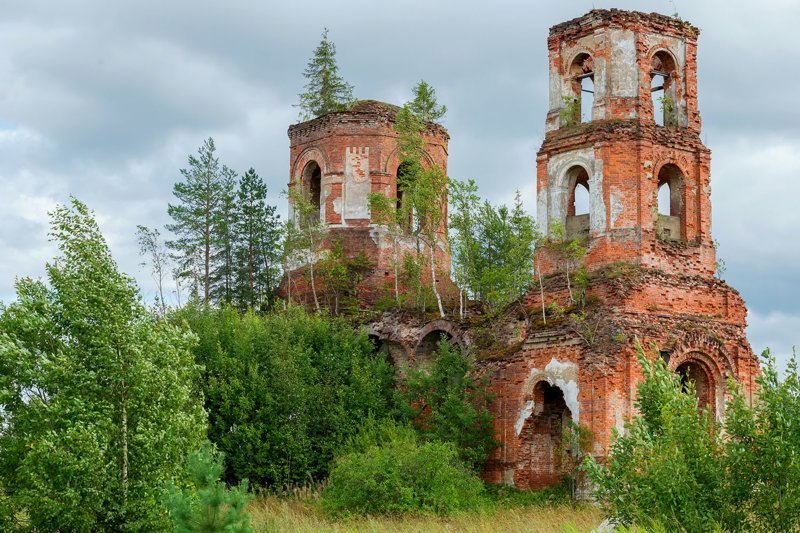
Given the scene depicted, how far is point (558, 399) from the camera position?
23.3 metres

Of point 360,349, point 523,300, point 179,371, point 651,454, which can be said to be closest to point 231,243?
point 360,349

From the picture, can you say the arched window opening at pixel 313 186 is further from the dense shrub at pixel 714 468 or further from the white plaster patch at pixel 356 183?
the dense shrub at pixel 714 468

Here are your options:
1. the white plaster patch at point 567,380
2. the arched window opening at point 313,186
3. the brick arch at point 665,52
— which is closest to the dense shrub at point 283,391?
the white plaster patch at point 567,380

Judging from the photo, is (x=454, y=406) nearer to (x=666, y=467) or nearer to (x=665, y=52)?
(x=665, y=52)

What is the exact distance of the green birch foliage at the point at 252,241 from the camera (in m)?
32.9

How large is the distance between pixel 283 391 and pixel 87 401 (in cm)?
849

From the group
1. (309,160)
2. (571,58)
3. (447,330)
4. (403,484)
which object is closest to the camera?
(403,484)

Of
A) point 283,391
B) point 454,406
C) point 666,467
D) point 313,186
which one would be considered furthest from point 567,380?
point 313,186

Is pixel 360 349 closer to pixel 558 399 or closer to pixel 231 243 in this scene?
pixel 558 399

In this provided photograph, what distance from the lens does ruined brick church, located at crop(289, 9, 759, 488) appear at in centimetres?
2198

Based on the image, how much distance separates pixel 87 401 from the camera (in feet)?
49.9

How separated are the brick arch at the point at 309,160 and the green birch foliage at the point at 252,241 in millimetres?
2021

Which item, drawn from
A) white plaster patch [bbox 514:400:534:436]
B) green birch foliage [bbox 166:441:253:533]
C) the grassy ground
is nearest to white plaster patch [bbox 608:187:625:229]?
white plaster patch [bbox 514:400:534:436]

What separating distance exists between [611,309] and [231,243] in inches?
572
